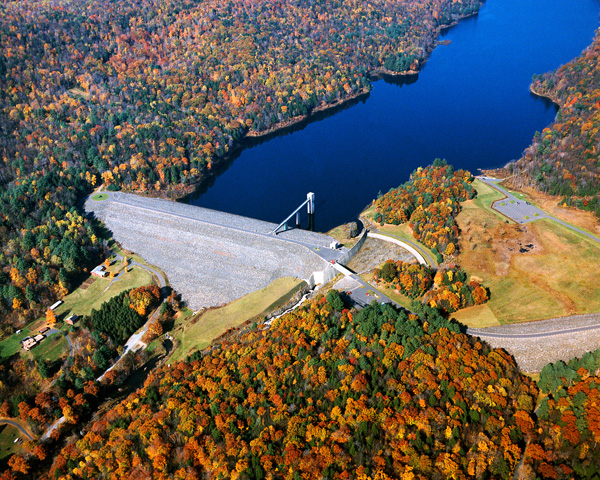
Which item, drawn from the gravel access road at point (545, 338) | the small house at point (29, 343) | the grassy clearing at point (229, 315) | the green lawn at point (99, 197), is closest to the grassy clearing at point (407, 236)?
the gravel access road at point (545, 338)

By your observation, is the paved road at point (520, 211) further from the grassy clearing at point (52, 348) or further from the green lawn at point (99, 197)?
the green lawn at point (99, 197)

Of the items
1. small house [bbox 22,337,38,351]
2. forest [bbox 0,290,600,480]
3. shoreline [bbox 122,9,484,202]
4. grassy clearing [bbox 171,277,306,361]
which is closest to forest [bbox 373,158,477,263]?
forest [bbox 0,290,600,480]

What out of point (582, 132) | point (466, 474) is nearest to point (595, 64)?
point (582, 132)

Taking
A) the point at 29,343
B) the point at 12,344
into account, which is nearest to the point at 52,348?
the point at 29,343

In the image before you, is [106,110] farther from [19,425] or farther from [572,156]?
[572,156]

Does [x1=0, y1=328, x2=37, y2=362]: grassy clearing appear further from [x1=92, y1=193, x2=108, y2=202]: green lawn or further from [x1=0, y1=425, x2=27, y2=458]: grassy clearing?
[x1=92, y1=193, x2=108, y2=202]: green lawn

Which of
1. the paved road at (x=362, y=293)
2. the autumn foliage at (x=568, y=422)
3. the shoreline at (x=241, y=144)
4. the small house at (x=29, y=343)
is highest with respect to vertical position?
the autumn foliage at (x=568, y=422)
